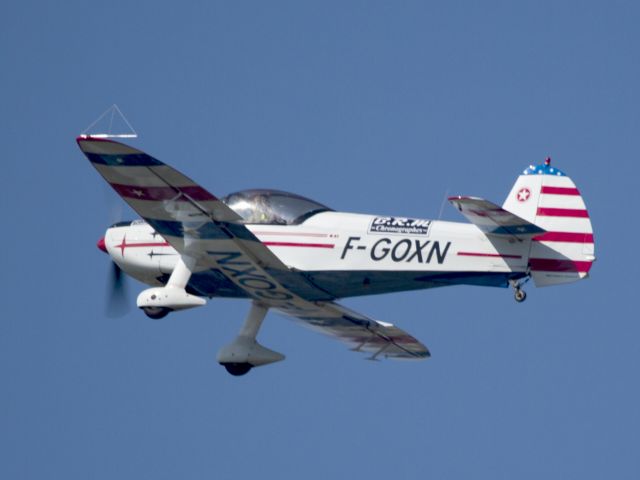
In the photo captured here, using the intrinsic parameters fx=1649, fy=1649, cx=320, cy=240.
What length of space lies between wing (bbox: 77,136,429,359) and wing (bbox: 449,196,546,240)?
9.13ft

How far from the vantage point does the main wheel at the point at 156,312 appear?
23062 millimetres

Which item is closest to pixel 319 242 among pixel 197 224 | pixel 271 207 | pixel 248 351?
pixel 271 207

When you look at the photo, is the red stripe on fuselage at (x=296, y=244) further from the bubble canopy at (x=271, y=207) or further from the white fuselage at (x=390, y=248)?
the bubble canopy at (x=271, y=207)

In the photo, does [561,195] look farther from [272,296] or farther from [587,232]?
[272,296]

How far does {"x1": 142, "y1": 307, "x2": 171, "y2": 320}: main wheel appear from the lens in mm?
23062

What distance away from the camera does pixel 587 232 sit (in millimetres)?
21828

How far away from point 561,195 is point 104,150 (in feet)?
19.9

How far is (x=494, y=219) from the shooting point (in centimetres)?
2127

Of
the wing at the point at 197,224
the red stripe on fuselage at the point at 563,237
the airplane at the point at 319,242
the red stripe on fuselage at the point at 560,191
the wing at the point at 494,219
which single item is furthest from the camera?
the red stripe on fuselage at the point at 560,191

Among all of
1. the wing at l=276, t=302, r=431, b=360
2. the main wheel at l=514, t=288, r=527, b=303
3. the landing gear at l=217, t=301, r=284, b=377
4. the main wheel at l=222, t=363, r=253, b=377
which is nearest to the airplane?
the main wheel at l=514, t=288, r=527, b=303

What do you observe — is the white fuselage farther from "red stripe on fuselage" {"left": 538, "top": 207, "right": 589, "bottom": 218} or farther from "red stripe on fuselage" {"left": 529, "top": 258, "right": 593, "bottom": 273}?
"red stripe on fuselage" {"left": 538, "top": 207, "right": 589, "bottom": 218}

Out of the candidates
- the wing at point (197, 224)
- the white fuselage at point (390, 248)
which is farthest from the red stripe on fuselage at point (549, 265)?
the wing at point (197, 224)

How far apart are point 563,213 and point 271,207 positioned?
13.2 ft

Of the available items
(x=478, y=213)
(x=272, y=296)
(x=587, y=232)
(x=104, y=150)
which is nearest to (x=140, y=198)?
(x=104, y=150)
